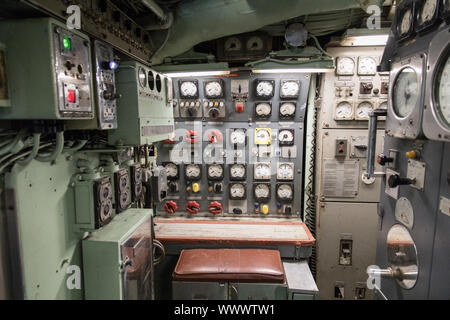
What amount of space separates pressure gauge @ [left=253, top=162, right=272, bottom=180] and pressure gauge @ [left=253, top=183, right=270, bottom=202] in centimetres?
10

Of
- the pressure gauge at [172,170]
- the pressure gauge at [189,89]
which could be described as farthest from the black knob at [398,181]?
the pressure gauge at [172,170]

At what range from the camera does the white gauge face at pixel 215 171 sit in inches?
128

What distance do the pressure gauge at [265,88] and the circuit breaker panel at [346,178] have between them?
58 cm

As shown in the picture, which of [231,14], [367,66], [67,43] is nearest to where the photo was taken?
[67,43]

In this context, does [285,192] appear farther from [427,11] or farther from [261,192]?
[427,11]

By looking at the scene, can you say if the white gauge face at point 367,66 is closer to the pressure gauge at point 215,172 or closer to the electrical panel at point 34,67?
the pressure gauge at point 215,172

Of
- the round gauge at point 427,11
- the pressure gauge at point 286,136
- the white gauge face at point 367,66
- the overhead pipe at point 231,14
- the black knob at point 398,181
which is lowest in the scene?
the black knob at point 398,181

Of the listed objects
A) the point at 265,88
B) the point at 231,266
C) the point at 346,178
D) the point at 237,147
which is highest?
the point at 265,88

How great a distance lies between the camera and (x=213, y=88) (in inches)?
122

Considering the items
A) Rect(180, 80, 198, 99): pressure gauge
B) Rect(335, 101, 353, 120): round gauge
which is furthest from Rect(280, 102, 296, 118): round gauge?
Rect(180, 80, 198, 99): pressure gauge

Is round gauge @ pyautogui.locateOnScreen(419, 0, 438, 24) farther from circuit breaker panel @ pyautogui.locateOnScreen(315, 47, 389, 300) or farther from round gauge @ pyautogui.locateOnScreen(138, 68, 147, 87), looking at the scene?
round gauge @ pyautogui.locateOnScreen(138, 68, 147, 87)

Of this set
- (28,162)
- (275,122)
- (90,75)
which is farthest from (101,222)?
(275,122)

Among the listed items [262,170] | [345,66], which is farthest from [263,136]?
[345,66]

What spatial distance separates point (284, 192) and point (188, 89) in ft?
5.69
